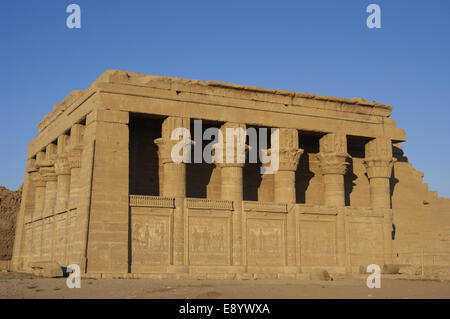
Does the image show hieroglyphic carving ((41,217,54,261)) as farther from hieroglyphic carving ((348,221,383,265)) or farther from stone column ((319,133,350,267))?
hieroglyphic carving ((348,221,383,265))

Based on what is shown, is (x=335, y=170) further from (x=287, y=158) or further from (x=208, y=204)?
(x=208, y=204)

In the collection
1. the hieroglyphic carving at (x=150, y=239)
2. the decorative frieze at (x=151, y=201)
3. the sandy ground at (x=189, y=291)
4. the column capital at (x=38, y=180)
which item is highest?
the column capital at (x=38, y=180)

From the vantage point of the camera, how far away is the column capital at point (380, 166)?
82.6 ft

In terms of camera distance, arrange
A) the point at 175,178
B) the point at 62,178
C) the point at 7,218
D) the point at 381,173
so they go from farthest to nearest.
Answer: the point at 7,218
the point at 381,173
the point at 62,178
the point at 175,178

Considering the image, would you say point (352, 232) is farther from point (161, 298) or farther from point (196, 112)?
point (161, 298)

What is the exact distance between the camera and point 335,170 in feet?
79.3

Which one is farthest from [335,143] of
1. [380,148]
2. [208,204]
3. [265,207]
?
[208,204]

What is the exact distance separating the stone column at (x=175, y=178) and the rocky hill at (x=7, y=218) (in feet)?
60.0

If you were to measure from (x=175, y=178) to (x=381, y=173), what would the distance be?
362 inches

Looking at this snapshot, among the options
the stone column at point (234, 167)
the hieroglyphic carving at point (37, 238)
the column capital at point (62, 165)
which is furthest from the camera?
the hieroglyphic carving at point (37, 238)

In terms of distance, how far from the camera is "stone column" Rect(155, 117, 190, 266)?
818 inches

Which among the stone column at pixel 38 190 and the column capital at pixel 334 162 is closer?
the column capital at pixel 334 162

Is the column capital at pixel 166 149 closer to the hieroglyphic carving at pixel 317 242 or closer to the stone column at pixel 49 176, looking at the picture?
the hieroglyphic carving at pixel 317 242

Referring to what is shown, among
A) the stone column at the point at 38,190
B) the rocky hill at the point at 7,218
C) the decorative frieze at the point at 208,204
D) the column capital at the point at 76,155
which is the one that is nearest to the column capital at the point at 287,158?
the decorative frieze at the point at 208,204
